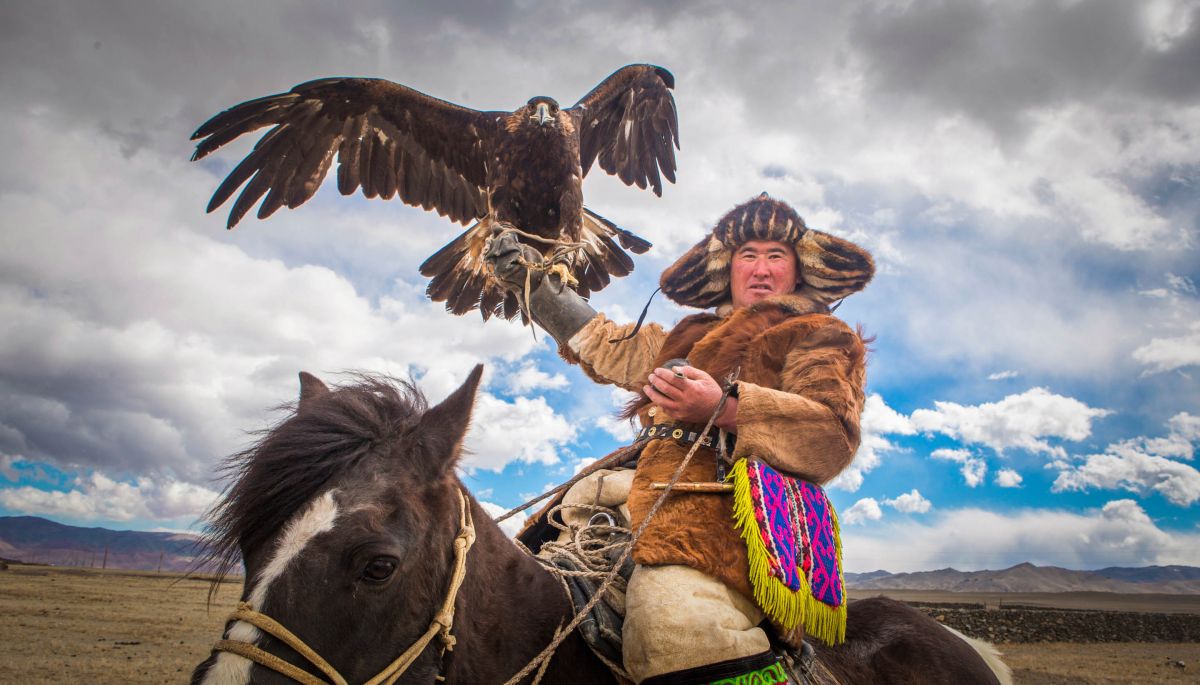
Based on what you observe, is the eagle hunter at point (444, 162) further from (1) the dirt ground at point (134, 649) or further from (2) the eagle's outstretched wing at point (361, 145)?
(1) the dirt ground at point (134, 649)

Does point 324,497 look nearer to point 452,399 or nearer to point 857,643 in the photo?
point 452,399

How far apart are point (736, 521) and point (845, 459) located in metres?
0.42

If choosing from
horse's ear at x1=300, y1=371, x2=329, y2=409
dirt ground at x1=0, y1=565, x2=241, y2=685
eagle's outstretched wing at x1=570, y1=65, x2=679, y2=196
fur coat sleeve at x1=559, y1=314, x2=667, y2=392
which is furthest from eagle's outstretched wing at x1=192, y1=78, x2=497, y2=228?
horse's ear at x1=300, y1=371, x2=329, y2=409

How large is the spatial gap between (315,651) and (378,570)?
0.57 ft

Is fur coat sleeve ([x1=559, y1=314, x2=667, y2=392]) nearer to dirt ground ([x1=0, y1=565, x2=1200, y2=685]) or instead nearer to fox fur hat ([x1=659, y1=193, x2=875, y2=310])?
fox fur hat ([x1=659, y1=193, x2=875, y2=310])

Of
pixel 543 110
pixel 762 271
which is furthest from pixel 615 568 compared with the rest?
pixel 543 110

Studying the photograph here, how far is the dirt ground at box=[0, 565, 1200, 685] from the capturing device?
8654 millimetres

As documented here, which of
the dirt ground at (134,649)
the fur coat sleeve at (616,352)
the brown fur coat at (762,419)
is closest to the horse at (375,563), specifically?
the brown fur coat at (762,419)

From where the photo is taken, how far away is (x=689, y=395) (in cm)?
189

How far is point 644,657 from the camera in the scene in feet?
5.22

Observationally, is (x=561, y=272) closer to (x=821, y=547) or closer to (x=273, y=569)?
(x=821, y=547)

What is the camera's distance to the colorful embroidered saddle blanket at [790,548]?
173cm

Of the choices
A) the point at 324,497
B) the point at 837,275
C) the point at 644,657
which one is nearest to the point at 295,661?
the point at 324,497

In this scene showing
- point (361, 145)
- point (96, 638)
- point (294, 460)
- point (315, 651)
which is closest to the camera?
point (315, 651)
